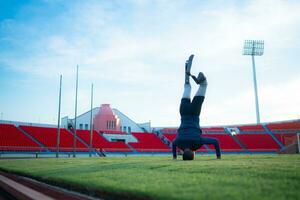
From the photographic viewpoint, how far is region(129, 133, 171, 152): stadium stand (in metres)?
44.8

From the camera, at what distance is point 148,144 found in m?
47.7

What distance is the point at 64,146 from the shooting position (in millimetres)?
36781

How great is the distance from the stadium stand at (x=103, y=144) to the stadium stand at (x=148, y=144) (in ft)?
7.88

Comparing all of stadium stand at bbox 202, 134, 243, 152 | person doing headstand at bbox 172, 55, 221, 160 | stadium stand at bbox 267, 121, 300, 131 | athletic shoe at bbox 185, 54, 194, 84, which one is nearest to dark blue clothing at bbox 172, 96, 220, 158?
person doing headstand at bbox 172, 55, 221, 160

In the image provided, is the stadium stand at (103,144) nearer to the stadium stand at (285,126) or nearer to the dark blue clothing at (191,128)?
the dark blue clothing at (191,128)

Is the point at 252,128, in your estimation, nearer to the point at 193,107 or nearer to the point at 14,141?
the point at 193,107

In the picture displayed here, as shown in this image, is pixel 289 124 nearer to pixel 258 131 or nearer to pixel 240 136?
pixel 258 131

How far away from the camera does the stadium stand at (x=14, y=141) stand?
3244 centimetres

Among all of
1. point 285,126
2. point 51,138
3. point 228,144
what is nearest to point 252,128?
point 285,126

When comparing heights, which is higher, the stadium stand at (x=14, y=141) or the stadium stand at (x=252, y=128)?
the stadium stand at (x=252, y=128)

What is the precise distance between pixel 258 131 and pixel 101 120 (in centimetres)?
3177

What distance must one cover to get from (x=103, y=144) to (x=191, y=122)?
3016cm

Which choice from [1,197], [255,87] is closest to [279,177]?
[1,197]

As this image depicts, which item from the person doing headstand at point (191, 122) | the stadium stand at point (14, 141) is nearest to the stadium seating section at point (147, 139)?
the stadium stand at point (14, 141)
